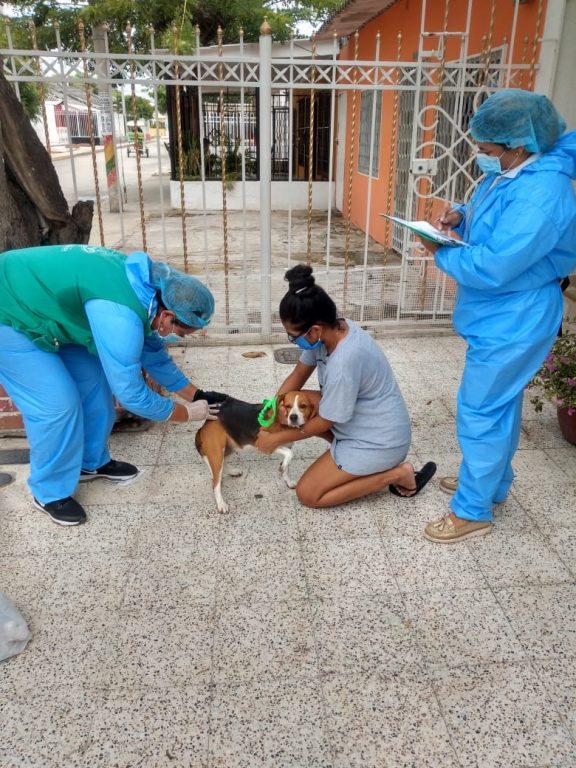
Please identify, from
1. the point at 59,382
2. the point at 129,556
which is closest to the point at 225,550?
the point at 129,556

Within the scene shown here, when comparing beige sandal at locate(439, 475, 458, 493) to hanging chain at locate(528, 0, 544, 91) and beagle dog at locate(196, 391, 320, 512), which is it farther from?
hanging chain at locate(528, 0, 544, 91)

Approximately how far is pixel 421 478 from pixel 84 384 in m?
1.79

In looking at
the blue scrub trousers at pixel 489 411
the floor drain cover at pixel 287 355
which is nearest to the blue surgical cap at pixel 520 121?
the blue scrub trousers at pixel 489 411

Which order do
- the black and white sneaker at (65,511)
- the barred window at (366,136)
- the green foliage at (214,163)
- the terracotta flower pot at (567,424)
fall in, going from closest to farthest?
the black and white sneaker at (65,511), the terracotta flower pot at (567,424), the barred window at (366,136), the green foliage at (214,163)

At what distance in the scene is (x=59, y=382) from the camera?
2.79 meters

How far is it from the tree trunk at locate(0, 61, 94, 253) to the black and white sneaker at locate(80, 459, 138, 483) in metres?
1.50

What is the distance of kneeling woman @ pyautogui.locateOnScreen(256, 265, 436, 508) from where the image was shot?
2547 mm

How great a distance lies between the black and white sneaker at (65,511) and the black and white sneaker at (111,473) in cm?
31


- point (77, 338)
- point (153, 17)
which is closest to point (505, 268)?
point (77, 338)

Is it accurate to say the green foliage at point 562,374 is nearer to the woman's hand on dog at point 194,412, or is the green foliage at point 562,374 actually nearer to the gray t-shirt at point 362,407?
the gray t-shirt at point 362,407

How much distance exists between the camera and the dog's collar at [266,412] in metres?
2.84

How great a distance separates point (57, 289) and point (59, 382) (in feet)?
1.43

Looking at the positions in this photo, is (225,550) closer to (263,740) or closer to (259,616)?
(259,616)

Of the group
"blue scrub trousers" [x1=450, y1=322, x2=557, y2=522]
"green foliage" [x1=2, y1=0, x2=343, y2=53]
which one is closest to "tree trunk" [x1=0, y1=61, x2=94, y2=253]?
"blue scrub trousers" [x1=450, y1=322, x2=557, y2=522]
